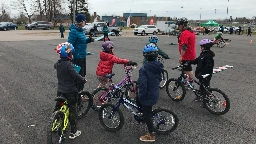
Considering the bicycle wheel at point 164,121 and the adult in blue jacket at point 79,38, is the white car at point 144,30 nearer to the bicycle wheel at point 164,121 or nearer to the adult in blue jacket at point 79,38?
the adult in blue jacket at point 79,38

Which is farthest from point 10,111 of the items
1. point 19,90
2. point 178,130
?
point 178,130

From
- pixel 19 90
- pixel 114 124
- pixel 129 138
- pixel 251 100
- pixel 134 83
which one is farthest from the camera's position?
pixel 19 90

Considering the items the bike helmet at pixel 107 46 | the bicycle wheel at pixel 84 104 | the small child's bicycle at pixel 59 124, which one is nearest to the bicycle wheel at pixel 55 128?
the small child's bicycle at pixel 59 124

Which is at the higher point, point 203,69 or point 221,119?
point 203,69

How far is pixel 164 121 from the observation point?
4.83m

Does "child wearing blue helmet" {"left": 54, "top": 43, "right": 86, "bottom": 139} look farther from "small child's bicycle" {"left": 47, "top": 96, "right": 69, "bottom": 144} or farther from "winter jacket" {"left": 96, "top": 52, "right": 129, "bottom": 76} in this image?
"winter jacket" {"left": 96, "top": 52, "right": 129, "bottom": 76}

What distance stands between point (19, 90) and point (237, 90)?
21.3 feet

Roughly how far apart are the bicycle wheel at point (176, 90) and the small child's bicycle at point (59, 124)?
3305mm

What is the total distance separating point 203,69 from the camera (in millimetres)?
6246

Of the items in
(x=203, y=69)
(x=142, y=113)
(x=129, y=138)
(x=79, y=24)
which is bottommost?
(x=129, y=138)

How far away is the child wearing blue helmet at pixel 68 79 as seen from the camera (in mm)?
4355

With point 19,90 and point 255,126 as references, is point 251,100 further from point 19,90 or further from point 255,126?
point 19,90

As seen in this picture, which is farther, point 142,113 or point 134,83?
point 134,83

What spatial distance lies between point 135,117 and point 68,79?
4.73 feet
